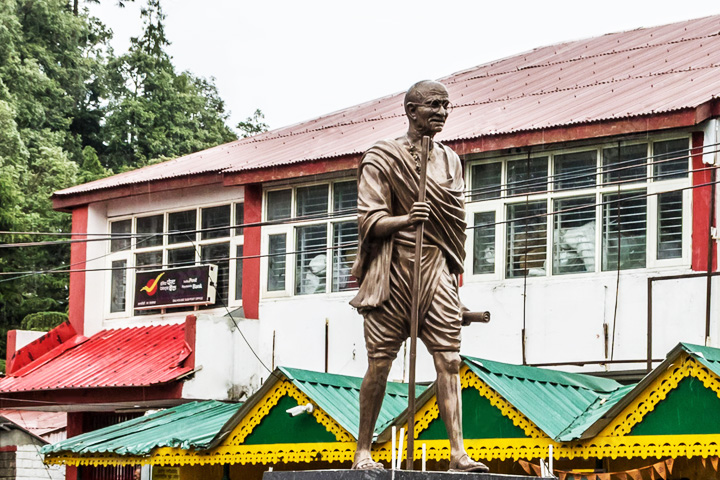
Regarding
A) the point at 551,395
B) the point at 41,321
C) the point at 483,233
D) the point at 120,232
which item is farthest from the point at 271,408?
the point at 41,321

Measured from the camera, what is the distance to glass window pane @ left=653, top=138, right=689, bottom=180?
18219mm

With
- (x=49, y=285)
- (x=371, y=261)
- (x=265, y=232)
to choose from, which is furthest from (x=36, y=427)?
(x=371, y=261)

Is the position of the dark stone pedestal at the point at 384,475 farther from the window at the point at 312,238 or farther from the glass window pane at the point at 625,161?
the window at the point at 312,238

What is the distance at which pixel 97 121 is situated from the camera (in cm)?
5131

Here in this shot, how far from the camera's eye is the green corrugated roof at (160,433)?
17453mm

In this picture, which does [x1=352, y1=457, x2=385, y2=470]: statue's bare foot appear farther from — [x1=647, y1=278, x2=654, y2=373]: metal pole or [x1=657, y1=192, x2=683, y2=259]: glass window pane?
[x1=657, y1=192, x2=683, y2=259]: glass window pane

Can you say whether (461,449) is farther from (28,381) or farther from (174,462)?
(28,381)

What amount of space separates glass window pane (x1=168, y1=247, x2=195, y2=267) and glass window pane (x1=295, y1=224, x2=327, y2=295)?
260 centimetres

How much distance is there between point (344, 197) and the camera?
Answer: 70.9 feet

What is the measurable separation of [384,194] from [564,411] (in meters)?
6.48

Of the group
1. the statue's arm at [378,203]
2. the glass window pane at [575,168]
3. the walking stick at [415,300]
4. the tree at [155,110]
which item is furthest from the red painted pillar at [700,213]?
the tree at [155,110]

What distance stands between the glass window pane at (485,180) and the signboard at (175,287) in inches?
211

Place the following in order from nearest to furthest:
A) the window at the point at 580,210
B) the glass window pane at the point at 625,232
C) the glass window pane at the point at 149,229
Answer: the window at the point at 580,210 < the glass window pane at the point at 625,232 < the glass window pane at the point at 149,229

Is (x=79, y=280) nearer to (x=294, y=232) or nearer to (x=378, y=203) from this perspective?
(x=294, y=232)
